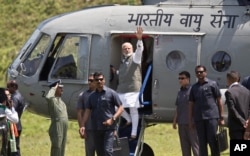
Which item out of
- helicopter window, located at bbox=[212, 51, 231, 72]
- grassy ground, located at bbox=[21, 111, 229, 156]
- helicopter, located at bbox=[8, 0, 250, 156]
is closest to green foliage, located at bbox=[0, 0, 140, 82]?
grassy ground, located at bbox=[21, 111, 229, 156]

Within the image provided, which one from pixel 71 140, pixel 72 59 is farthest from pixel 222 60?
pixel 71 140

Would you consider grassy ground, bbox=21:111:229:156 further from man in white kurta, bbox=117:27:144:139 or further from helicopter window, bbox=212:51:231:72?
helicopter window, bbox=212:51:231:72

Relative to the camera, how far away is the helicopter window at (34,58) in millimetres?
19391

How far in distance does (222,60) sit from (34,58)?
154 inches

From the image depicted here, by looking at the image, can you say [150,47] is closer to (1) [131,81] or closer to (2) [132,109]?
(1) [131,81]

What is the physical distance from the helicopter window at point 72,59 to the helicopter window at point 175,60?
1.60m

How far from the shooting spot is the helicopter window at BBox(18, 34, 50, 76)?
19.4 metres

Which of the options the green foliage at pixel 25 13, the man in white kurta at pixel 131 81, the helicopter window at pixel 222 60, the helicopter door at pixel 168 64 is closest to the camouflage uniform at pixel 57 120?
the man in white kurta at pixel 131 81

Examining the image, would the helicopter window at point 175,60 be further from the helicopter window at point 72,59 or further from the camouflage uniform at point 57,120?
the camouflage uniform at point 57,120

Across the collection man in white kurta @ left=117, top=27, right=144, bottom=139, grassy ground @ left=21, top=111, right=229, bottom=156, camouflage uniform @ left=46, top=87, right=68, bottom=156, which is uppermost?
man in white kurta @ left=117, top=27, right=144, bottom=139

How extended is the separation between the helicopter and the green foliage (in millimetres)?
18766

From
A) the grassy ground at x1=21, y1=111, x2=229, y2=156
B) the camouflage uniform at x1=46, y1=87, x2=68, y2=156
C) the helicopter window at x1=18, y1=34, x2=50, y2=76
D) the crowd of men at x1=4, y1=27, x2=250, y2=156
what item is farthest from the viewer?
the grassy ground at x1=21, y1=111, x2=229, y2=156

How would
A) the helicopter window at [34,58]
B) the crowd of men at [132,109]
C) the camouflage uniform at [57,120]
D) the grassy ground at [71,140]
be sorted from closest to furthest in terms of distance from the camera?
the crowd of men at [132,109] → the camouflage uniform at [57,120] → the helicopter window at [34,58] → the grassy ground at [71,140]

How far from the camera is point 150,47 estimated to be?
18.7 m
